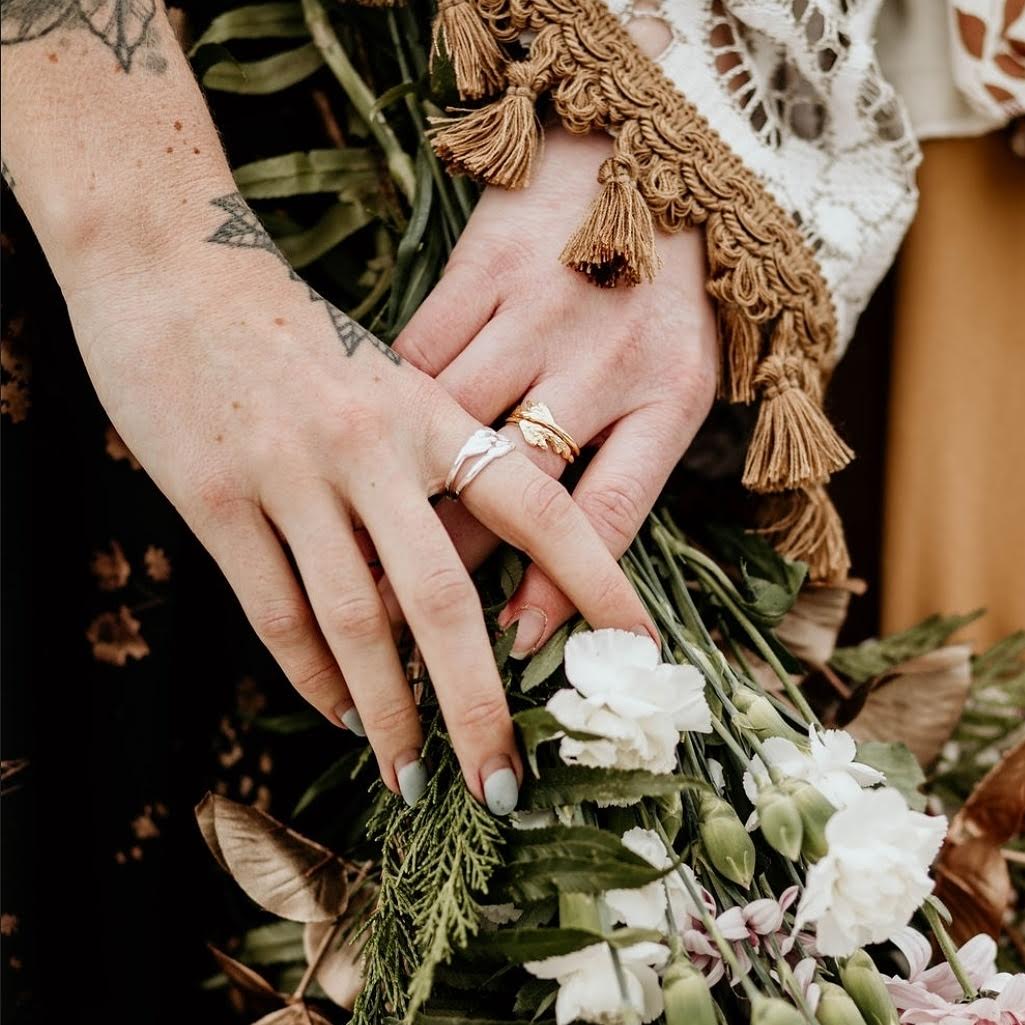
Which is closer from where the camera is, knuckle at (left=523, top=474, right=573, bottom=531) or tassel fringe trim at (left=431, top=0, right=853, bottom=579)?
knuckle at (left=523, top=474, right=573, bottom=531)

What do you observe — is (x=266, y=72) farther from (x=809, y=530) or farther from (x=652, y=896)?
(x=652, y=896)

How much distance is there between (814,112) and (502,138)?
1.14 ft

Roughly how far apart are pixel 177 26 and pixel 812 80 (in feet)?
1.68

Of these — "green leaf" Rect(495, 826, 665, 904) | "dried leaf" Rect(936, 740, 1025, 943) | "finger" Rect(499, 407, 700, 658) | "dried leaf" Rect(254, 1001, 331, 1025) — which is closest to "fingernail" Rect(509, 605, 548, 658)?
"finger" Rect(499, 407, 700, 658)

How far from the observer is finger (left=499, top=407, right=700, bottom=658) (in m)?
0.60

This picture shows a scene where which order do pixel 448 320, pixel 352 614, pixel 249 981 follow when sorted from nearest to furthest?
pixel 352 614
pixel 448 320
pixel 249 981

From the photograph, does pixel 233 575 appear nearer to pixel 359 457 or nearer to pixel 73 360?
pixel 359 457

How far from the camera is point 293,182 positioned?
80 cm

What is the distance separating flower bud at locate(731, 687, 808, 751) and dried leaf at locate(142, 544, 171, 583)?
480 mm

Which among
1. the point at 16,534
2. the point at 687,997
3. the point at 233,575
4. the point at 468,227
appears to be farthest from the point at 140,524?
the point at 687,997

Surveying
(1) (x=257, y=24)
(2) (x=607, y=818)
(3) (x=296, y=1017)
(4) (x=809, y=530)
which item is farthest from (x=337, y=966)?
(1) (x=257, y=24)

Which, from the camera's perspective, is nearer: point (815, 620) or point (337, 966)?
point (337, 966)

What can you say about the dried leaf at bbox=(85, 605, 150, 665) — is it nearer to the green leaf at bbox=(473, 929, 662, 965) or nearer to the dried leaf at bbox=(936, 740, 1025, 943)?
the green leaf at bbox=(473, 929, 662, 965)

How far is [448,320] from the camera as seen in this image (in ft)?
2.21
